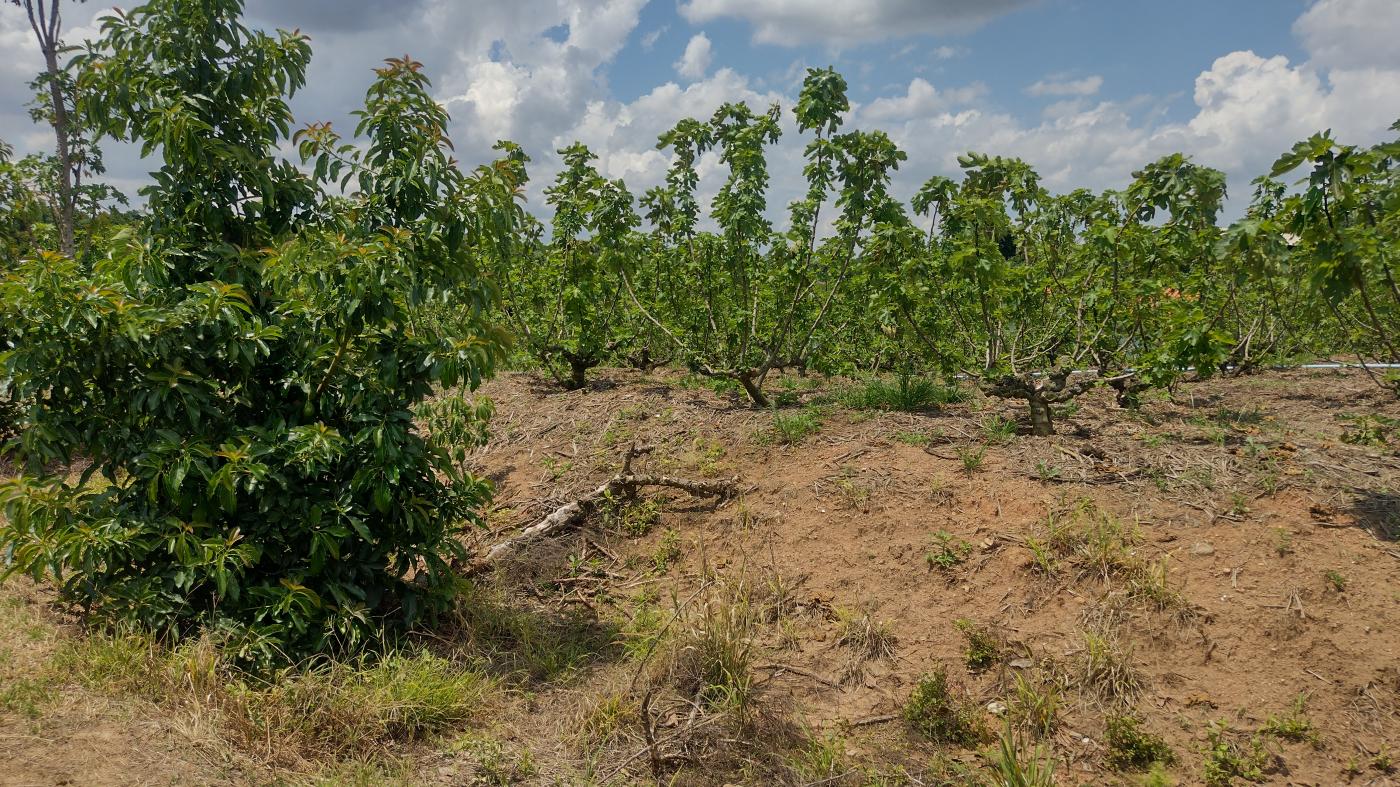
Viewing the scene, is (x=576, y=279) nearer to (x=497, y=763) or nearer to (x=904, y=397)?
(x=904, y=397)

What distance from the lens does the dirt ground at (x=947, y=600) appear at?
3357 mm

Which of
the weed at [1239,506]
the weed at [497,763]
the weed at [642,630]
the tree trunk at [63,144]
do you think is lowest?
the weed at [497,763]

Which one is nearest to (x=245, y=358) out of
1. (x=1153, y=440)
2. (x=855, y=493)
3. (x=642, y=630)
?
(x=642, y=630)

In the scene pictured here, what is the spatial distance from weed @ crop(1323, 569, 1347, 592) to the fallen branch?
11.0 ft

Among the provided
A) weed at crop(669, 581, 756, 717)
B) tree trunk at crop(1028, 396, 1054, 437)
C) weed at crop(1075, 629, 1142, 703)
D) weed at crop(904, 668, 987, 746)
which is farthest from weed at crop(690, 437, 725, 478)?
weed at crop(1075, 629, 1142, 703)

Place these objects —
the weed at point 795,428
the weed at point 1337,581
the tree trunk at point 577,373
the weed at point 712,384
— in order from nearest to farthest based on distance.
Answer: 1. the weed at point 1337,581
2. the weed at point 795,428
3. the weed at point 712,384
4. the tree trunk at point 577,373

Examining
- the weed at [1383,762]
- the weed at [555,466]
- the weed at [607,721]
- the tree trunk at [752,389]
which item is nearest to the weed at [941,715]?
the weed at [607,721]

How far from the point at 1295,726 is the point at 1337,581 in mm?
869

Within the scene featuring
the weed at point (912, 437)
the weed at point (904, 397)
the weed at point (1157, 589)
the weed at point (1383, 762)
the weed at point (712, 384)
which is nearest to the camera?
the weed at point (1383, 762)

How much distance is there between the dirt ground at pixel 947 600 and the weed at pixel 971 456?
2 cm

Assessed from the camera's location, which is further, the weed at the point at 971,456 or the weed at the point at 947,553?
the weed at the point at 971,456

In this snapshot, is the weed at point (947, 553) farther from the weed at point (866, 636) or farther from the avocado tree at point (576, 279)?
the avocado tree at point (576, 279)

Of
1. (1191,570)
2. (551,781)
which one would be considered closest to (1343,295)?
(1191,570)

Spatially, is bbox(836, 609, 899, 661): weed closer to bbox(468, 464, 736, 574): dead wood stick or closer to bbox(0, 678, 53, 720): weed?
bbox(468, 464, 736, 574): dead wood stick
